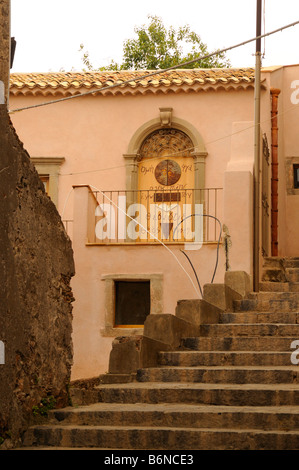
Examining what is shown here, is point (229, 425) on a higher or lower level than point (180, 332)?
lower

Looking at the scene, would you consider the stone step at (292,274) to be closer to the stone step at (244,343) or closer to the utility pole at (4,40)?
the stone step at (244,343)

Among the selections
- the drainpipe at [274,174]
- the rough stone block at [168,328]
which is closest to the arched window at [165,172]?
the drainpipe at [274,174]

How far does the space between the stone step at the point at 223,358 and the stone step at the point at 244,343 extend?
0.35 meters

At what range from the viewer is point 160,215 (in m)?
17.4

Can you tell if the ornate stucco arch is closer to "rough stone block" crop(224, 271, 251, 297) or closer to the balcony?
the balcony

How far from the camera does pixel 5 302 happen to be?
6273mm

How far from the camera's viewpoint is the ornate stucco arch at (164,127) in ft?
57.6

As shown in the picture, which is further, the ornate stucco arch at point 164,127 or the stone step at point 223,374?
the ornate stucco arch at point 164,127

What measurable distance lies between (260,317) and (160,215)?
7603 mm

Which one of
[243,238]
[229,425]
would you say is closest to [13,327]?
[229,425]

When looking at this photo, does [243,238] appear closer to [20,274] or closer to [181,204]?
[181,204]

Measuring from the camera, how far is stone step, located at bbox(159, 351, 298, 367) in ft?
28.3

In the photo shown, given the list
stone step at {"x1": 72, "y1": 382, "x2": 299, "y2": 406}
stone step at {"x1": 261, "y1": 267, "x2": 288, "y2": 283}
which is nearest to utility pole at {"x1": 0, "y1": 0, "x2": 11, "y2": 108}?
stone step at {"x1": 72, "y1": 382, "x2": 299, "y2": 406}
